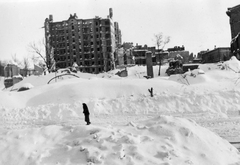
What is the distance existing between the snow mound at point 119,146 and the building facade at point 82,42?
79373 millimetres

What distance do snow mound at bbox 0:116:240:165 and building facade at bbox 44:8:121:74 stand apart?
79.4m

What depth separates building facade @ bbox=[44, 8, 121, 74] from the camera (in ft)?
286

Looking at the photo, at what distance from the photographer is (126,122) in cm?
1448

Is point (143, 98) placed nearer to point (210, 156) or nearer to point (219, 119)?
point (219, 119)

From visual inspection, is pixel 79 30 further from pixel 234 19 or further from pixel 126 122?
pixel 126 122

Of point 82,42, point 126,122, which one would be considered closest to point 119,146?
point 126,122

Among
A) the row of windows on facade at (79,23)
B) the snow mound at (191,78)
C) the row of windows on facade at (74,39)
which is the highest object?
the row of windows on facade at (79,23)

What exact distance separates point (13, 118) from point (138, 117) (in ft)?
27.4

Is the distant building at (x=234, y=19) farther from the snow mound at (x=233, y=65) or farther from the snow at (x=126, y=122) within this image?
the snow at (x=126, y=122)

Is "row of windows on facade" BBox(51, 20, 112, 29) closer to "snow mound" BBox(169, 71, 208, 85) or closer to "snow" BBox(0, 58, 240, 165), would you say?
"snow" BBox(0, 58, 240, 165)

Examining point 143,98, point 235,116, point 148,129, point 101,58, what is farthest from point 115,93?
point 101,58

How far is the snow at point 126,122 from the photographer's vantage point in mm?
6488

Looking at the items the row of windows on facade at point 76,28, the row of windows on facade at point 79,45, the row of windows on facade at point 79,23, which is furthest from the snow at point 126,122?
the row of windows on facade at point 79,23

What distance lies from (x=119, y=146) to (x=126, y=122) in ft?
26.1
